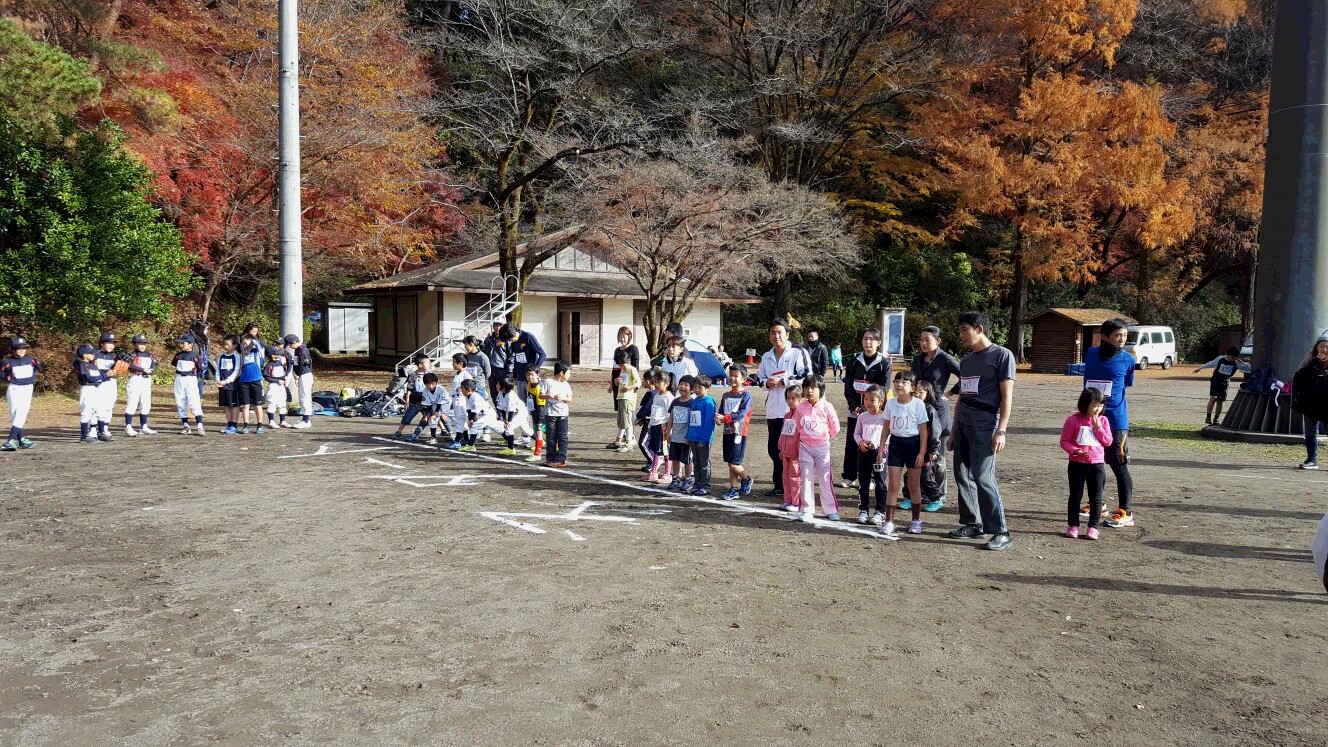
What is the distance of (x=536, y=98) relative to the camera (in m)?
26.6

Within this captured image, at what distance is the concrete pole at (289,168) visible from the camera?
15.9 meters

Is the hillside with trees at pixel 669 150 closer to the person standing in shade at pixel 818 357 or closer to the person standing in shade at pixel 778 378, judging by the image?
the person standing in shade at pixel 818 357

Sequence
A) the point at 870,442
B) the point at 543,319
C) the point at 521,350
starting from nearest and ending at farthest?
the point at 870,442 → the point at 521,350 → the point at 543,319

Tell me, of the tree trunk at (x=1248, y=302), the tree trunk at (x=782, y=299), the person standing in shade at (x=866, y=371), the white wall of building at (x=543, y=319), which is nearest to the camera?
the person standing in shade at (x=866, y=371)

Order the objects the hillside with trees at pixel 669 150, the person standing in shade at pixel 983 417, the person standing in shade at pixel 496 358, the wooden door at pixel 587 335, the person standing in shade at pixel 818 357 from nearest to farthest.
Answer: the person standing in shade at pixel 983 417 → the person standing in shade at pixel 818 357 → the person standing in shade at pixel 496 358 → the hillside with trees at pixel 669 150 → the wooden door at pixel 587 335

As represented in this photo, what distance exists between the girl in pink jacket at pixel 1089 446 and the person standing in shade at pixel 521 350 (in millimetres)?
7396

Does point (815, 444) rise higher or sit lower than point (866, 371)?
lower

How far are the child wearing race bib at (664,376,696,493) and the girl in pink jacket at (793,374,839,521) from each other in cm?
157

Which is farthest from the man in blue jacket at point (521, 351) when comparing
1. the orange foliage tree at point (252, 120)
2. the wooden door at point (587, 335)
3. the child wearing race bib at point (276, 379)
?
the wooden door at point (587, 335)

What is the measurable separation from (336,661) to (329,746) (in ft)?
3.11

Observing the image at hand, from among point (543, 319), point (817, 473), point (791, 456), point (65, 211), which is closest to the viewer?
point (817, 473)

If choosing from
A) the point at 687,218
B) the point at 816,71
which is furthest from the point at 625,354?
the point at 816,71

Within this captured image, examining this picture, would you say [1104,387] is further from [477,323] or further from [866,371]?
[477,323]

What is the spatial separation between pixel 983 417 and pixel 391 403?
42.6 feet
